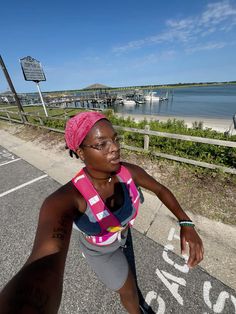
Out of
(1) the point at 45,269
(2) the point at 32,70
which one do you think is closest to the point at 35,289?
(1) the point at 45,269

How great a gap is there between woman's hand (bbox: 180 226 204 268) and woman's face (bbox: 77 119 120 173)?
2.56 ft

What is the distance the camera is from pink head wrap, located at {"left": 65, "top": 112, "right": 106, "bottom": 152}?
1.31 m

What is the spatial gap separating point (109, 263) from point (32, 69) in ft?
38.3

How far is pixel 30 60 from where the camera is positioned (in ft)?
33.1

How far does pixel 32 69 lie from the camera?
10.1 metres

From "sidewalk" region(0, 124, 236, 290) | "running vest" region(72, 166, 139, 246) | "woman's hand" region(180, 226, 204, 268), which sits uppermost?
"running vest" region(72, 166, 139, 246)

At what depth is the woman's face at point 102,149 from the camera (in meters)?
1.30

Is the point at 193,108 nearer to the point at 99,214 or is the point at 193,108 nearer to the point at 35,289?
the point at 99,214

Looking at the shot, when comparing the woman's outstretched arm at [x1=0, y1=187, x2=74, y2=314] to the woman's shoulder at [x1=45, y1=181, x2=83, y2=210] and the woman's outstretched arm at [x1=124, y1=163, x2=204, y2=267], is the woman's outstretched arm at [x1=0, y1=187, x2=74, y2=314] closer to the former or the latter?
the woman's shoulder at [x1=45, y1=181, x2=83, y2=210]

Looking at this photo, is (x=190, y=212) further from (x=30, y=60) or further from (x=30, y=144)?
(x=30, y=60)

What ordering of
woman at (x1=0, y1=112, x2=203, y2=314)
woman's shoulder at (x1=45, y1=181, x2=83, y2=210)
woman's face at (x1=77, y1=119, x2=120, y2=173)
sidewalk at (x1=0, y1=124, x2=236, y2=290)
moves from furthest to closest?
1. sidewalk at (x1=0, y1=124, x2=236, y2=290)
2. woman's face at (x1=77, y1=119, x2=120, y2=173)
3. woman's shoulder at (x1=45, y1=181, x2=83, y2=210)
4. woman at (x1=0, y1=112, x2=203, y2=314)

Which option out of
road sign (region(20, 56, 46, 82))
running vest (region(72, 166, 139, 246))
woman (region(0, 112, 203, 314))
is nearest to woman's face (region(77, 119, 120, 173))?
woman (region(0, 112, 203, 314))

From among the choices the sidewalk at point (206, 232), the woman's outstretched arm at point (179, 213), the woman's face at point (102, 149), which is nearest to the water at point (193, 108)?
the sidewalk at point (206, 232)

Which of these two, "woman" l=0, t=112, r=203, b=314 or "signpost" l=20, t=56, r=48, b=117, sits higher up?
"signpost" l=20, t=56, r=48, b=117
